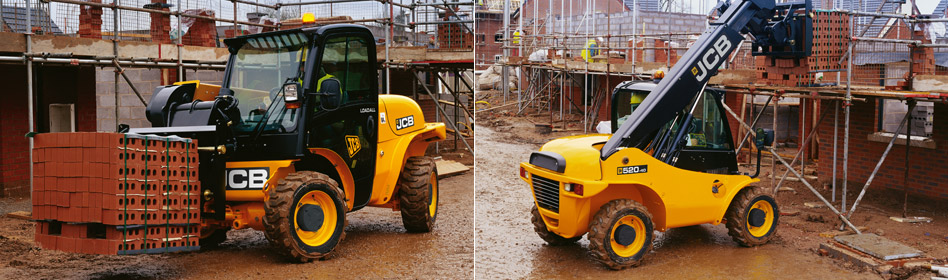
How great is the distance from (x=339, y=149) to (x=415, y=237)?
163cm

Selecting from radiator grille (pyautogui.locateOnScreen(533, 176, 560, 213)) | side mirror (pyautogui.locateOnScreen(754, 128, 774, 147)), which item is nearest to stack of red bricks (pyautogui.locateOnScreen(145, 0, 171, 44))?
radiator grille (pyautogui.locateOnScreen(533, 176, 560, 213))

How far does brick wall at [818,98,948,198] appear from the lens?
11.5m

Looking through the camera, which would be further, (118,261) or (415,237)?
(415,237)

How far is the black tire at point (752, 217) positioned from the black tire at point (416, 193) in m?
3.37

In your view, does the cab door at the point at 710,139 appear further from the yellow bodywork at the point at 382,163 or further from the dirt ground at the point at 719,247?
the yellow bodywork at the point at 382,163

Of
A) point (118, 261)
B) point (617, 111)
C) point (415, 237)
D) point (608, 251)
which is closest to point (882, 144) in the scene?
point (617, 111)

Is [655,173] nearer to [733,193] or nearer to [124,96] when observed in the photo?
[733,193]

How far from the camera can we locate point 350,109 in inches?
335

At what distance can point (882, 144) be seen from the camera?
12477mm

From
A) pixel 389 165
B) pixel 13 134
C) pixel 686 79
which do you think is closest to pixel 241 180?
pixel 389 165

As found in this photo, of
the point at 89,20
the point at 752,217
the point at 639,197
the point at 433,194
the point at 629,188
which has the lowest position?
the point at 752,217

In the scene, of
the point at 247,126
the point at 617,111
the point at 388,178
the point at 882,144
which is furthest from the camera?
the point at 882,144

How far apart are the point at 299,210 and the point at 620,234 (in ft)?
10.1

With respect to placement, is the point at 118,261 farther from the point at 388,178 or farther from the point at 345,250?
the point at 388,178
